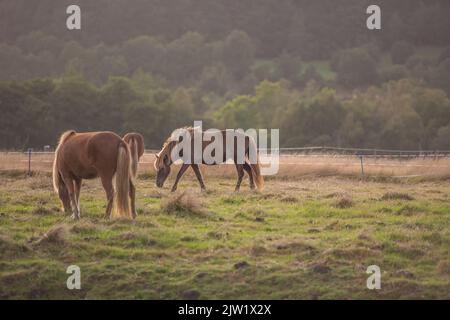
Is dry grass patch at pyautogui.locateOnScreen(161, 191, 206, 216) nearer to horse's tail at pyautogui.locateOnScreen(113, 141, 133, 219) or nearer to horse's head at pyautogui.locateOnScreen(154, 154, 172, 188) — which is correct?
horse's tail at pyautogui.locateOnScreen(113, 141, 133, 219)

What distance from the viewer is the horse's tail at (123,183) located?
1327 centimetres

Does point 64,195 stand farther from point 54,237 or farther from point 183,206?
point 54,237

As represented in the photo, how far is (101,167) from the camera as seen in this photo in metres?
13.6

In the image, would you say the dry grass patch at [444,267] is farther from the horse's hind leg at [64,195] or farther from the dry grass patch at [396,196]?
the horse's hind leg at [64,195]

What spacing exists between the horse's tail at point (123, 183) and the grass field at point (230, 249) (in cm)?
30

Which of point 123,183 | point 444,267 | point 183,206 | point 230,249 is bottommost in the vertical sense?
point 444,267

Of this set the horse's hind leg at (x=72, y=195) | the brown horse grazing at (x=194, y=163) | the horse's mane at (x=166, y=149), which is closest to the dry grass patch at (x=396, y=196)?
the brown horse grazing at (x=194, y=163)

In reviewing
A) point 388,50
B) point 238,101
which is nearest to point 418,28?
point 388,50

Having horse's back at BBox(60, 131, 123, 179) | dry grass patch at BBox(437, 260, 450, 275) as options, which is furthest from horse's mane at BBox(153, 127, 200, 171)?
dry grass patch at BBox(437, 260, 450, 275)

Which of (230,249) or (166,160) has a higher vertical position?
(166,160)

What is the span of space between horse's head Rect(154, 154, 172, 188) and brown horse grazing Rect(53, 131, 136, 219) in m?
4.74

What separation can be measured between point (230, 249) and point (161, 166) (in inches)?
303

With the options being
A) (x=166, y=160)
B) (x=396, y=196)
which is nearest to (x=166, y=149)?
(x=166, y=160)

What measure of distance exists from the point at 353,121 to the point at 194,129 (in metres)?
46.7
